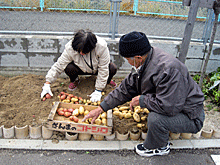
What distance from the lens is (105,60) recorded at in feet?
Result: 11.6

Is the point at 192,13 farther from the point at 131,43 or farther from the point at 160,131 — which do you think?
the point at 160,131

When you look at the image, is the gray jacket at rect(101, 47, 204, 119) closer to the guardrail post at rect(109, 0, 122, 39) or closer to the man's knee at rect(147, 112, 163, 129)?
the man's knee at rect(147, 112, 163, 129)

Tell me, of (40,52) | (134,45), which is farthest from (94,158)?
(40,52)

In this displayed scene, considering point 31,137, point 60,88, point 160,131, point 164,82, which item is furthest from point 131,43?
point 60,88

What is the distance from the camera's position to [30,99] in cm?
354

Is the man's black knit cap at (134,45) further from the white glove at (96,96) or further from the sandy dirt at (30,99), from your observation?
the white glove at (96,96)

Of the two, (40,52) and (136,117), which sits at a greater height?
(40,52)

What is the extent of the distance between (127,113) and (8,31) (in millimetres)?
2832

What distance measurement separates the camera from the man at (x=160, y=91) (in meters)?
2.17

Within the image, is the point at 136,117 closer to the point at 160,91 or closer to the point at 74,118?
the point at 74,118

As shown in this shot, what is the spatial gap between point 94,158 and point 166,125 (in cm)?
97

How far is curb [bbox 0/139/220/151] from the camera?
2732mm

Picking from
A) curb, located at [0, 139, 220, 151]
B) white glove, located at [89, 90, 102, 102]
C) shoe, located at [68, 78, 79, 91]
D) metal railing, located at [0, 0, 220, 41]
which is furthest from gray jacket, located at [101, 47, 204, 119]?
metal railing, located at [0, 0, 220, 41]

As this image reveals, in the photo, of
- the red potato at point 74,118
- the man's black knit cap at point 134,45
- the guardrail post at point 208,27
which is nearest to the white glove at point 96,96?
the red potato at point 74,118
